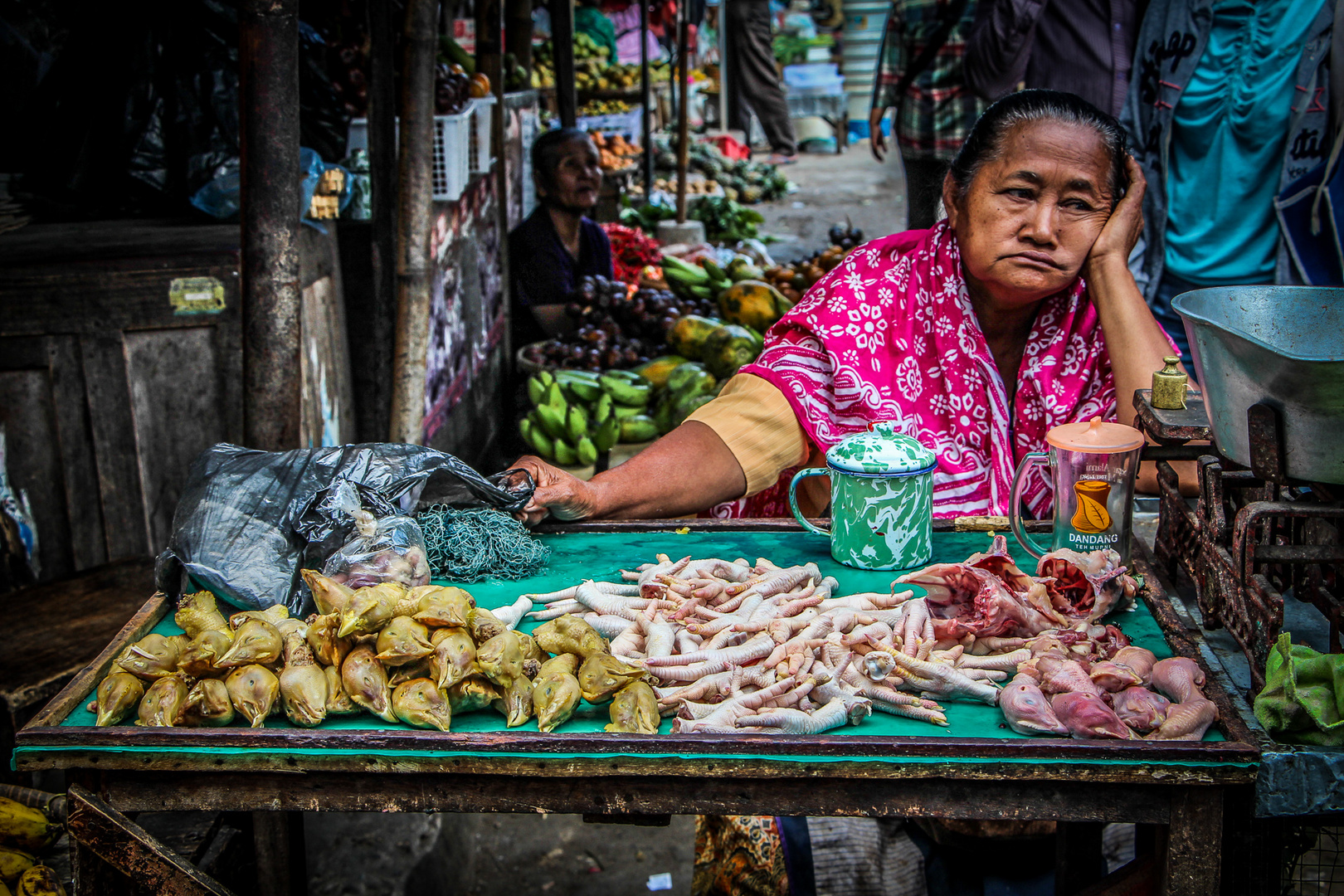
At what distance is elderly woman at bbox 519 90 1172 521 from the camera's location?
2236 millimetres

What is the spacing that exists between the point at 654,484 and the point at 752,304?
283cm

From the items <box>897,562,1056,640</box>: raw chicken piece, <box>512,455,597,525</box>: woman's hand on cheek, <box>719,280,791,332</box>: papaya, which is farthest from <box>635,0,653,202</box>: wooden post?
<box>897,562,1056,640</box>: raw chicken piece

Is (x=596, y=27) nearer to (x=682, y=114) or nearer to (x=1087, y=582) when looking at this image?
(x=682, y=114)

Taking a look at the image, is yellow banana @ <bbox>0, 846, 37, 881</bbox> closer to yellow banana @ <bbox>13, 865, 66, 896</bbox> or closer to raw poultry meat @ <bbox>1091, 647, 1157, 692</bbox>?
yellow banana @ <bbox>13, 865, 66, 896</bbox>

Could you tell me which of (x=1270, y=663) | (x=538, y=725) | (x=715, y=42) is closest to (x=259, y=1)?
(x=538, y=725)

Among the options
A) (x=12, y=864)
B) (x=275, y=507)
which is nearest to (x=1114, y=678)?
(x=275, y=507)

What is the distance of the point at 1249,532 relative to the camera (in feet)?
4.76

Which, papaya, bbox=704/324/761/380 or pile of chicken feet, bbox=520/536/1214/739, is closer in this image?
pile of chicken feet, bbox=520/536/1214/739

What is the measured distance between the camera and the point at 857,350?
7.80 feet

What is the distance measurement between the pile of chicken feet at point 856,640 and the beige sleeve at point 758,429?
534mm

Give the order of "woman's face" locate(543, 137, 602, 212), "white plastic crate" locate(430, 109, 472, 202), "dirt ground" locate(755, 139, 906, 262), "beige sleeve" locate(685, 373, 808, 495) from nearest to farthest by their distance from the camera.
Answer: "beige sleeve" locate(685, 373, 808, 495) < "white plastic crate" locate(430, 109, 472, 202) < "woman's face" locate(543, 137, 602, 212) < "dirt ground" locate(755, 139, 906, 262)

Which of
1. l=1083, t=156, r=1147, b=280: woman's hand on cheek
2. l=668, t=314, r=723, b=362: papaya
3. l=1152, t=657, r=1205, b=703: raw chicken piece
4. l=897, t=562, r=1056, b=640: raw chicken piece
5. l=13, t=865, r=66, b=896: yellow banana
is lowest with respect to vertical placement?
l=13, t=865, r=66, b=896: yellow banana

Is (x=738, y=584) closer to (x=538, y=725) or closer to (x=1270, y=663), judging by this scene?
(x=538, y=725)

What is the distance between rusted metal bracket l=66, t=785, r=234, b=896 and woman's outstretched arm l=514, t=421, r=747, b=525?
0.86 meters
